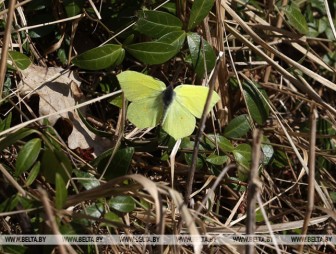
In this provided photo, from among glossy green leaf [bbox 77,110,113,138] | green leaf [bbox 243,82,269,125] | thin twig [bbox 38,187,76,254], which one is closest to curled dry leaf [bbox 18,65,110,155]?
glossy green leaf [bbox 77,110,113,138]

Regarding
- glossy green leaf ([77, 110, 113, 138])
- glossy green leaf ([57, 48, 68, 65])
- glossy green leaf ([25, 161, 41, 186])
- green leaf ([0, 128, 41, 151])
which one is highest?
glossy green leaf ([57, 48, 68, 65])

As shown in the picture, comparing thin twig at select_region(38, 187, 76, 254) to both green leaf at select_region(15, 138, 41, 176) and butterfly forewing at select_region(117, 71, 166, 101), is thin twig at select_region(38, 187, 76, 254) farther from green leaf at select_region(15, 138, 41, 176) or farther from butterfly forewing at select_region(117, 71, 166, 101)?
butterfly forewing at select_region(117, 71, 166, 101)

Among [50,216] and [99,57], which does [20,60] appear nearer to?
[99,57]

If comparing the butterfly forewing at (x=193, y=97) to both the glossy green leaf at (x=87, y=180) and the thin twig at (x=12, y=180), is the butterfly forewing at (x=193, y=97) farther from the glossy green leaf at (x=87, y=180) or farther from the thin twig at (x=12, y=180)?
the thin twig at (x=12, y=180)

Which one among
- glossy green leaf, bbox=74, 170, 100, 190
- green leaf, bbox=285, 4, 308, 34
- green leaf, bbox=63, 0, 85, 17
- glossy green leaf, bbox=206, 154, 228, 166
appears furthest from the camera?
green leaf, bbox=285, 4, 308, 34

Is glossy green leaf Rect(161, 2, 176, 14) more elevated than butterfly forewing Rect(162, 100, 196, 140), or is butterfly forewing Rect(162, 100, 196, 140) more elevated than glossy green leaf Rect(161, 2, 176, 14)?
glossy green leaf Rect(161, 2, 176, 14)

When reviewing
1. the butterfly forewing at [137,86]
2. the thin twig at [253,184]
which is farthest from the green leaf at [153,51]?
the thin twig at [253,184]

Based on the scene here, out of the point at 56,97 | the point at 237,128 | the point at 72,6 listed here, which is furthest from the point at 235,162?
the point at 72,6
